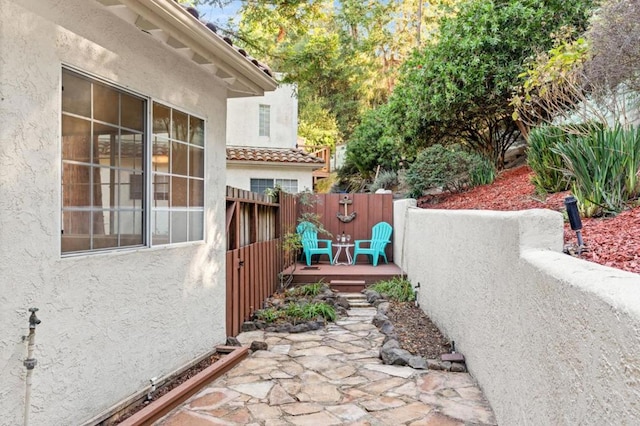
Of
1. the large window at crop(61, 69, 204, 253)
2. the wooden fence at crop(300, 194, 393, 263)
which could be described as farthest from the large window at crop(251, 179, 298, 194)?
the large window at crop(61, 69, 204, 253)

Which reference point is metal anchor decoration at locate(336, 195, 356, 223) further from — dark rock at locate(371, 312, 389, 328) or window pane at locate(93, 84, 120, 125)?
window pane at locate(93, 84, 120, 125)

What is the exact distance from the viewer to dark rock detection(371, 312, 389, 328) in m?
5.68

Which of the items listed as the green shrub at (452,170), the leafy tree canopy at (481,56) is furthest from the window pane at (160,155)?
the green shrub at (452,170)

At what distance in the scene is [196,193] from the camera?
4.19 metres

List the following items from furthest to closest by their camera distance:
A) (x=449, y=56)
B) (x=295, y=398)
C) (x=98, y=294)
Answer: (x=449, y=56) → (x=295, y=398) → (x=98, y=294)

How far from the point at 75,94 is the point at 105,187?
2.15 ft

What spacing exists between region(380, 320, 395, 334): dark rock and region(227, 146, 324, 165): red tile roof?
26.0 ft

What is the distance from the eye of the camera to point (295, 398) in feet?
11.6

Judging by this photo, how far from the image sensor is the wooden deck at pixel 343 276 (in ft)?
25.8

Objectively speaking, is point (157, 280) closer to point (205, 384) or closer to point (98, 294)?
point (98, 294)

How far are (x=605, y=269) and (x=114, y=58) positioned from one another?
10.4 ft

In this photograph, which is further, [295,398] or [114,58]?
[295,398]

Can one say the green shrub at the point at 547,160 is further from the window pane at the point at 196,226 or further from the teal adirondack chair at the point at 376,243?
the teal adirondack chair at the point at 376,243

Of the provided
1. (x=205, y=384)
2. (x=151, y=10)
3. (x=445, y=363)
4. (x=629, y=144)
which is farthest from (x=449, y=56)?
(x=205, y=384)
